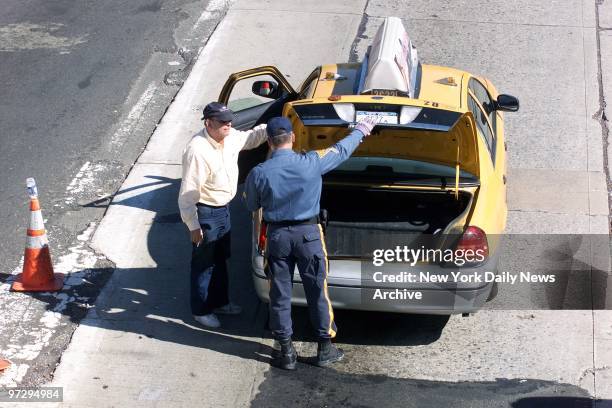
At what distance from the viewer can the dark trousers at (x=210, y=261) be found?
7004 mm

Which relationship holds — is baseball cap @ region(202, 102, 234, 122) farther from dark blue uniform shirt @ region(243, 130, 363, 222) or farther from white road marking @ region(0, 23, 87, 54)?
white road marking @ region(0, 23, 87, 54)

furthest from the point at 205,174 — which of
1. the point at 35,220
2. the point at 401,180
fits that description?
the point at 35,220

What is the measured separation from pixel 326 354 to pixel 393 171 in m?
1.43

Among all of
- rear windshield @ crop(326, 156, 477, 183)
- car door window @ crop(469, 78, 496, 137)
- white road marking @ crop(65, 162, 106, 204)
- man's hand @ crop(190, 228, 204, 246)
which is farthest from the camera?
white road marking @ crop(65, 162, 106, 204)

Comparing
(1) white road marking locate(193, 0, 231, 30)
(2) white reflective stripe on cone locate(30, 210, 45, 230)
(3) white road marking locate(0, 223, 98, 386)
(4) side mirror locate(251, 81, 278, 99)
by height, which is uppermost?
(4) side mirror locate(251, 81, 278, 99)

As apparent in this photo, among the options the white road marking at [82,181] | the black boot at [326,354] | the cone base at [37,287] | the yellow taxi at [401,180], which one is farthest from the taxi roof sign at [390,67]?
the white road marking at [82,181]

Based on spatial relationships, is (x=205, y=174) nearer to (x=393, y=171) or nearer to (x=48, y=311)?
(x=393, y=171)

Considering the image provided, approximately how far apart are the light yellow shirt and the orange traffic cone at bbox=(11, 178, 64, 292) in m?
1.29

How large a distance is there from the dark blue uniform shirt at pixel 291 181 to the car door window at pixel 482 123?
1.58 m

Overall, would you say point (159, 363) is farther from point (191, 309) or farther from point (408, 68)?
point (408, 68)

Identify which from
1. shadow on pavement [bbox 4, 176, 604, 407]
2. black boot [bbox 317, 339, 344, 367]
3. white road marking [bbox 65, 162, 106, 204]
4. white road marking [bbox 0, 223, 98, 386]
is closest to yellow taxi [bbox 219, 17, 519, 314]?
black boot [bbox 317, 339, 344, 367]

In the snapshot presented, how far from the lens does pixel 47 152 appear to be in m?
9.92

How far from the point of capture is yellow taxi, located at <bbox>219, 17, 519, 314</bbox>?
6562mm

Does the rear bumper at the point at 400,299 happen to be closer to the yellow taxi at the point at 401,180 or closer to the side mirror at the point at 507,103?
the yellow taxi at the point at 401,180
